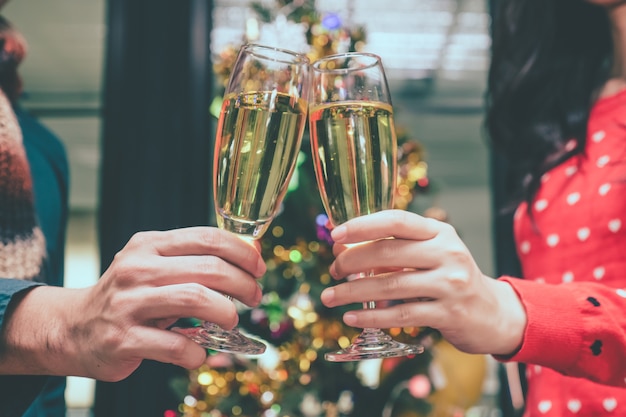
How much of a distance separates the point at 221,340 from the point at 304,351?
1153 millimetres

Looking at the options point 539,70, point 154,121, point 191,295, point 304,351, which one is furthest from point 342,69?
point 154,121

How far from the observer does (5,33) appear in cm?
110

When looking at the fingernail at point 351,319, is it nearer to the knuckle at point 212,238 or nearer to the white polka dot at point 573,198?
the knuckle at point 212,238

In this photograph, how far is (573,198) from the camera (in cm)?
103

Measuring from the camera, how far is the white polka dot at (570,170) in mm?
1081

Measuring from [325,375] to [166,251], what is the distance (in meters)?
1.25

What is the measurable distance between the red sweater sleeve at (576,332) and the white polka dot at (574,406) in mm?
213

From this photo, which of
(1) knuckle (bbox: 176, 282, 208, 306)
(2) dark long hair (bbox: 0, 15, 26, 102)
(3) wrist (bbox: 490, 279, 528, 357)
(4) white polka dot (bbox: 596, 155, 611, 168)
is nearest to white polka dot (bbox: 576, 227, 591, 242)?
(4) white polka dot (bbox: 596, 155, 611, 168)

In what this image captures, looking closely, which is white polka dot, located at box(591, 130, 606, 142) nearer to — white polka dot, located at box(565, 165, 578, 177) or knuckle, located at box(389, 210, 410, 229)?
white polka dot, located at box(565, 165, 578, 177)

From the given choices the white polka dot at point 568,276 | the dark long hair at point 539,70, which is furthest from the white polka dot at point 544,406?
the dark long hair at point 539,70

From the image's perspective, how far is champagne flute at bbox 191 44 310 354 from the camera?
0.63 m

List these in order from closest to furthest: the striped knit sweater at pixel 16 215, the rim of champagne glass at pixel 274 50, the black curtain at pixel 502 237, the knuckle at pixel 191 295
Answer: the knuckle at pixel 191 295 < the rim of champagne glass at pixel 274 50 < the striped knit sweater at pixel 16 215 < the black curtain at pixel 502 237

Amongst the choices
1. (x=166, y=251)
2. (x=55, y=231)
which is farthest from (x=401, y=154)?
(x=166, y=251)

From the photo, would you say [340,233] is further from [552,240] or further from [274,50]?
[552,240]
